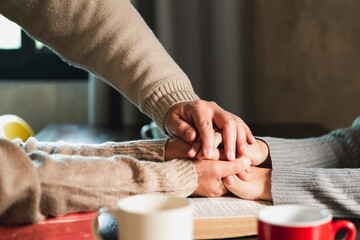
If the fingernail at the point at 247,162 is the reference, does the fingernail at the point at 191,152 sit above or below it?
above

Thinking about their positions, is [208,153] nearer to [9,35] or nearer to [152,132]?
[152,132]

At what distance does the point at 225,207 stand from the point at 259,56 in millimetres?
1573

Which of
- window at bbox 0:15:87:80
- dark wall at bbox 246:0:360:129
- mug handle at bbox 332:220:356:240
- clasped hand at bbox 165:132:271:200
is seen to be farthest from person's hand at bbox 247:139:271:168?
window at bbox 0:15:87:80

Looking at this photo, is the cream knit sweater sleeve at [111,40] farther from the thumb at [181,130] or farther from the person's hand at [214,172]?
the person's hand at [214,172]

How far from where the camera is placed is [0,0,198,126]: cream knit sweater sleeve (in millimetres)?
991

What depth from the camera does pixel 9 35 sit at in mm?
2277

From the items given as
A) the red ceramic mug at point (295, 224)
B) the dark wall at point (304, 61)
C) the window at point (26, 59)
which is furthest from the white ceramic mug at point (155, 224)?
the window at point (26, 59)

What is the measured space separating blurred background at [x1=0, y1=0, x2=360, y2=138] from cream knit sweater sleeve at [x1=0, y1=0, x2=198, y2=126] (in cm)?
96

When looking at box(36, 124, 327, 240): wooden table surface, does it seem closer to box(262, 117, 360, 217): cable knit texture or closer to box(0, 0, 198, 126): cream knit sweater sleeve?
box(0, 0, 198, 126): cream knit sweater sleeve

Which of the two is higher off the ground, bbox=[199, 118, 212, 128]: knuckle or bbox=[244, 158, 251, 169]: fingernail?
bbox=[199, 118, 212, 128]: knuckle

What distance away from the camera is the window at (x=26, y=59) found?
2277 millimetres

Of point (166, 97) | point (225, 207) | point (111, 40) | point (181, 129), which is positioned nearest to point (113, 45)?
point (111, 40)

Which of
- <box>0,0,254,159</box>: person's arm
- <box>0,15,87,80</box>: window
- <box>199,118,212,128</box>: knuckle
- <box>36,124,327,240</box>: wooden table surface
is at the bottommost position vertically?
<box>36,124,327,240</box>: wooden table surface

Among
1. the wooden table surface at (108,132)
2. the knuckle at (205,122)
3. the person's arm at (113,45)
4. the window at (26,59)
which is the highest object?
the person's arm at (113,45)
